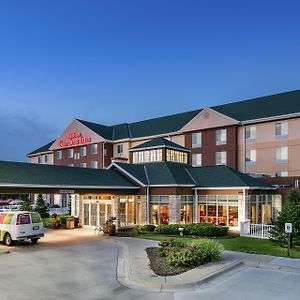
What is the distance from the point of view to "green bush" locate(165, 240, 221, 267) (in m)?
14.6

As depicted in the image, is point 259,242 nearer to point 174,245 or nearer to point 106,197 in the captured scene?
point 174,245

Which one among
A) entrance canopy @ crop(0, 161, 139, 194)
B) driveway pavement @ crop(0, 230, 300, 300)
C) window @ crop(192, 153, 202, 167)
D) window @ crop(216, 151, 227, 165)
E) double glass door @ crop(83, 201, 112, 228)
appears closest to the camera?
driveway pavement @ crop(0, 230, 300, 300)

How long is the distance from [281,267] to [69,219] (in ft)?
67.9

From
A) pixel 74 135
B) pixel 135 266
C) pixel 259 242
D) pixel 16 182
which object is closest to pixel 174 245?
pixel 135 266

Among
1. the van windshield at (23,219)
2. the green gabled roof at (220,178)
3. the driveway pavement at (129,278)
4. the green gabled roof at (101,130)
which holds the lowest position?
the driveway pavement at (129,278)

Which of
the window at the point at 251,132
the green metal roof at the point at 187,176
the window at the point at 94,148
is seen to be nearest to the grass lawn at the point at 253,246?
the green metal roof at the point at 187,176

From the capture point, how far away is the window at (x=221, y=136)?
45159 mm

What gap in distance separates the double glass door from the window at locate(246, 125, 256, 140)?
21.4 m

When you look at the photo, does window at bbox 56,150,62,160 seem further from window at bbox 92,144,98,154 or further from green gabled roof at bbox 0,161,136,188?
green gabled roof at bbox 0,161,136,188

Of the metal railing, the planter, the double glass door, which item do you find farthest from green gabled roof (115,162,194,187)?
the metal railing

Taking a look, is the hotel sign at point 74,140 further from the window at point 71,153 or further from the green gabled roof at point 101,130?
the green gabled roof at point 101,130

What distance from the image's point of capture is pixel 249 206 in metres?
29.3

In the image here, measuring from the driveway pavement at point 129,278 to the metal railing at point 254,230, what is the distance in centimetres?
777

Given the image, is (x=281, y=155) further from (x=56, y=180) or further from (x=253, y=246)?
(x=56, y=180)
